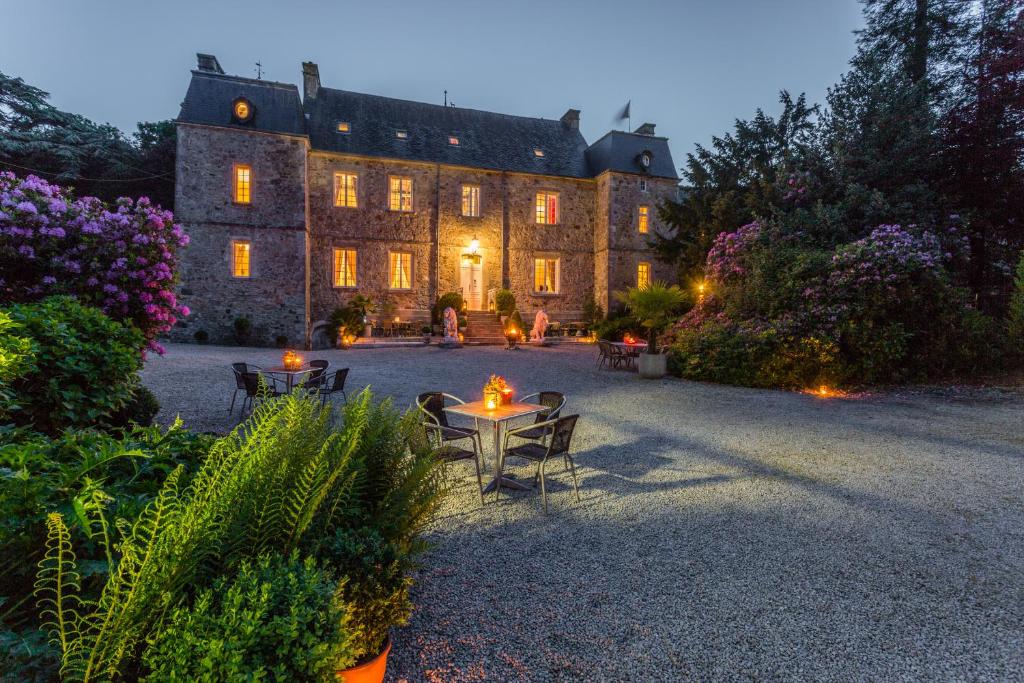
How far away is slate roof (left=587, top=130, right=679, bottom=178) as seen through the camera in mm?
20766

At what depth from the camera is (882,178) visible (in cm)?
1124

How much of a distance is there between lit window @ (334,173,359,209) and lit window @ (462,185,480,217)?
4252 mm

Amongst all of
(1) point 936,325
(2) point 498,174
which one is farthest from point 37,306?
(2) point 498,174

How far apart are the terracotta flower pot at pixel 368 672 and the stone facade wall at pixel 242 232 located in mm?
16578

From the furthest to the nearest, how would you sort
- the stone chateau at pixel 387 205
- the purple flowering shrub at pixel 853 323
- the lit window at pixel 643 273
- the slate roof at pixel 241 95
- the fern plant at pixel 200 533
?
the lit window at pixel 643 273, the stone chateau at pixel 387 205, the slate roof at pixel 241 95, the purple flowering shrub at pixel 853 323, the fern plant at pixel 200 533

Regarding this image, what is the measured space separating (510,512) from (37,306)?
167 inches

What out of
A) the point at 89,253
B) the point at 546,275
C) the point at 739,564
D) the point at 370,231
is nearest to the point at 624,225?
the point at 546,275

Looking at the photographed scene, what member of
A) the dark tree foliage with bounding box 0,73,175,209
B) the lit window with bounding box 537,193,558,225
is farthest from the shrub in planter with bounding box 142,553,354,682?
the dark tree foliage with bounding box 0,73,175,209

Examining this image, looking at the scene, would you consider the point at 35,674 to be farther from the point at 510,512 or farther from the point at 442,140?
the point at 442,140

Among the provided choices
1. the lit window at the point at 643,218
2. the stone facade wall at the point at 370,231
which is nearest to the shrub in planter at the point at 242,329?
the stone facade wall at the point at 370,231

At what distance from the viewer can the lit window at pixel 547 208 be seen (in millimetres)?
20828

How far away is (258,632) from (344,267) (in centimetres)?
1837

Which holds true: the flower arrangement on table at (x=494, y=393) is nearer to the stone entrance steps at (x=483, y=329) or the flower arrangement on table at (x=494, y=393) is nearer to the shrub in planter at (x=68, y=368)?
the shrub in planter at (x=68, y=368)

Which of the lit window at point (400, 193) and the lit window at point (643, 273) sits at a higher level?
the lit window at point (400, 193)
